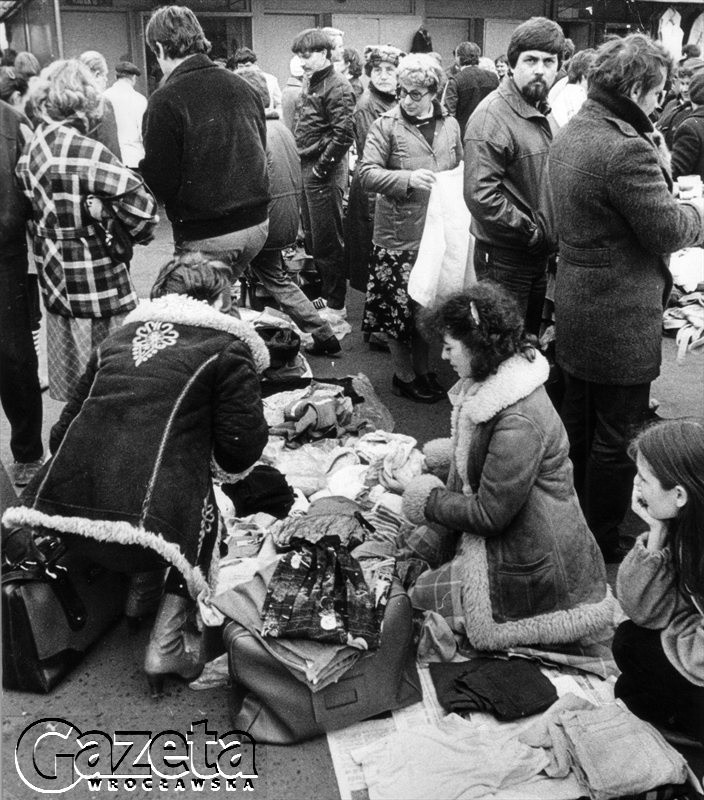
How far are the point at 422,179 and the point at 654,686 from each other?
303 cm

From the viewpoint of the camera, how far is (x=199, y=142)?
177 inches

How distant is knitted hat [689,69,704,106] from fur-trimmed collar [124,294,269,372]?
444cm

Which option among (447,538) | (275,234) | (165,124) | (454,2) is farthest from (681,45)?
(447,538)

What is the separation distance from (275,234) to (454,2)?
33.0 ft

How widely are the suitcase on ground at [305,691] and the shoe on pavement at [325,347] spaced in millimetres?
3319

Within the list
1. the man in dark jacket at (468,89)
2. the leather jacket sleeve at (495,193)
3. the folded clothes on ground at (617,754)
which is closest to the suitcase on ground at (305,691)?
the folded clothes on ground at (617,754)

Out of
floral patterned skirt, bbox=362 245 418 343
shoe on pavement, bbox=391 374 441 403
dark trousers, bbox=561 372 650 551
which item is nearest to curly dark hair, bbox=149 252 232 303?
dark trousers, bbox=561 372 650 551

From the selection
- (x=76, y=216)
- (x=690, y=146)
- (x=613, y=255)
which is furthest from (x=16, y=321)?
(x=690, y=146)

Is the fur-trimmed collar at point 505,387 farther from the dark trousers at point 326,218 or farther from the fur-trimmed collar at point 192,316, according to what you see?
the dark trousers at point 326,218

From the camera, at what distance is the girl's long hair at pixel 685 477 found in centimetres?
247

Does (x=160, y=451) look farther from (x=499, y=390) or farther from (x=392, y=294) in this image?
(x=392, y=294)

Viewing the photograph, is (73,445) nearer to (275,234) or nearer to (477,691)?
(477,691)

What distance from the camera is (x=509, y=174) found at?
427 centimetres

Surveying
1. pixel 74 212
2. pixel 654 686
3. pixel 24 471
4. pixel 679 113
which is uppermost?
pixel 74 212
